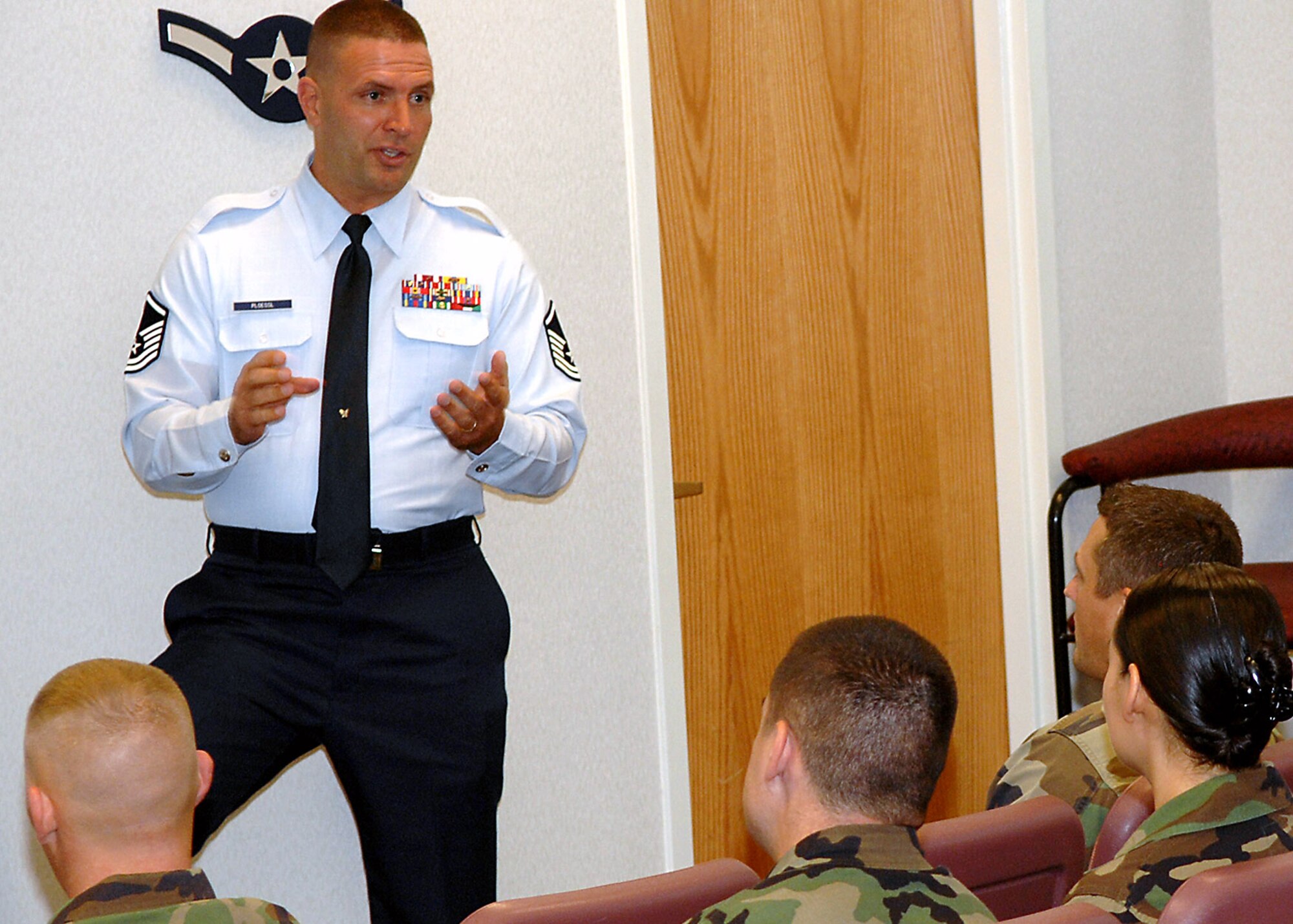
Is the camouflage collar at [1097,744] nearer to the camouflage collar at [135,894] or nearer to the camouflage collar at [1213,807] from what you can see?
the camouflage collar at [1213,807]

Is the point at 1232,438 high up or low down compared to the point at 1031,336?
down

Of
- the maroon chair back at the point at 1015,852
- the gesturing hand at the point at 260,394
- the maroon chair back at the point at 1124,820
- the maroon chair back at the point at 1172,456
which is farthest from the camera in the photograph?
the maroon chair back at the point at 1172,456

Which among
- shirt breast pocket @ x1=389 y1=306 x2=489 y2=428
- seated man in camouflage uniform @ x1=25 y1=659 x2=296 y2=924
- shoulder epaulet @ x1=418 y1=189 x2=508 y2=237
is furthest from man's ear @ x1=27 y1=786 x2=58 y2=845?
shoulder epaulet @ x1=418 y1=189 x2=508 y2=237

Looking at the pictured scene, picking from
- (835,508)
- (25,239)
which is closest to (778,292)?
(835,508)

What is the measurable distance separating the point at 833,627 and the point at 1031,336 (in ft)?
8.10

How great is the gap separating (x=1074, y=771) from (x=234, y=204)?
5.33ft

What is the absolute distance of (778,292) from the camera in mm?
3674

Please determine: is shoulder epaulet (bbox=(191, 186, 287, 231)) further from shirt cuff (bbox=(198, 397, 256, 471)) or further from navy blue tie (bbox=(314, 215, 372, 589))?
shirt cuff (bbox=(198, 397, 256, 471))

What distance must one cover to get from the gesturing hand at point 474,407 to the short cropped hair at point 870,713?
0.85 metres

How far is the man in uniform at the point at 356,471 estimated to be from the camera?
2420mm

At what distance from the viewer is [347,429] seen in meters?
2.48

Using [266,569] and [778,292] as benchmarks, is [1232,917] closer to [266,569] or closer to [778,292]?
[266,569]

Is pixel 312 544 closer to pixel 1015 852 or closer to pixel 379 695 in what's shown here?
pixel 379 695

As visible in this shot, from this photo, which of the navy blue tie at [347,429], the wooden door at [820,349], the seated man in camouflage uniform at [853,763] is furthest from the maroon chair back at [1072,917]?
the wooden door at [820,349]
